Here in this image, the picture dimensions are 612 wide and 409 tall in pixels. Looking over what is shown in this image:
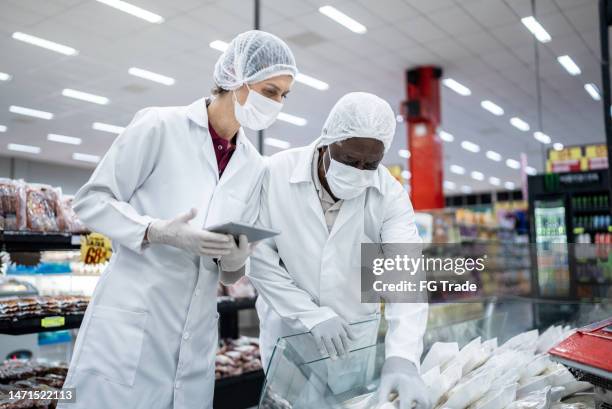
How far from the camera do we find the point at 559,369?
1592 mm

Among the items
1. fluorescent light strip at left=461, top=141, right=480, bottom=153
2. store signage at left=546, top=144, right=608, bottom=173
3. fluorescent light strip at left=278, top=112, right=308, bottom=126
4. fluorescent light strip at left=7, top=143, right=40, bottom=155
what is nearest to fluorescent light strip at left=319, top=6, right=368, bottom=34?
store signage at left=546, top=144, right=608, bottom=173

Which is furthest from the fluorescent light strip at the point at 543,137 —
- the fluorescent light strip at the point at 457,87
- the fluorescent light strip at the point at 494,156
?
the fluorescent light strip at the point at 457,87

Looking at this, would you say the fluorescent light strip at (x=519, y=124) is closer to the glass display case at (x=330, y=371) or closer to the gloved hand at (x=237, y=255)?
the glass display case at (x=330, y=371)

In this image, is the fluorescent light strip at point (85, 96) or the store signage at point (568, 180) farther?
the fluorescent light strip at point (85, 96)

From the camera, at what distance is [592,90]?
34.7ft

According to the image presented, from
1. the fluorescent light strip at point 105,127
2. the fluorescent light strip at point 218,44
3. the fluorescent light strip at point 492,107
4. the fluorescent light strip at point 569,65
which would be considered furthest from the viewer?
the fluorescent light strip at point 105,127

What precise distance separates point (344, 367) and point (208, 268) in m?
0.58

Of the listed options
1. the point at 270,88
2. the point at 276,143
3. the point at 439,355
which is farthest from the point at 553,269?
the point at 276,143

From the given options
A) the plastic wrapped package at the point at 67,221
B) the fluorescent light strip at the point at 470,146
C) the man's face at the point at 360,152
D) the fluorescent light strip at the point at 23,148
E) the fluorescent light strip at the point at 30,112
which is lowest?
the plastic wrapped package at the point at 67,221

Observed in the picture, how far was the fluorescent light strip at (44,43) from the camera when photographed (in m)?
7.48

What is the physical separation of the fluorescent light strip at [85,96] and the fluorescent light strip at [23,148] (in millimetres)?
4830

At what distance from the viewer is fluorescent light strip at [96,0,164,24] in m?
6.55

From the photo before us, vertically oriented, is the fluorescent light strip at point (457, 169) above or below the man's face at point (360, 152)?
above

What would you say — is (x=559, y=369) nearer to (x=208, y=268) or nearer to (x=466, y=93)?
(x=208, y=268)
